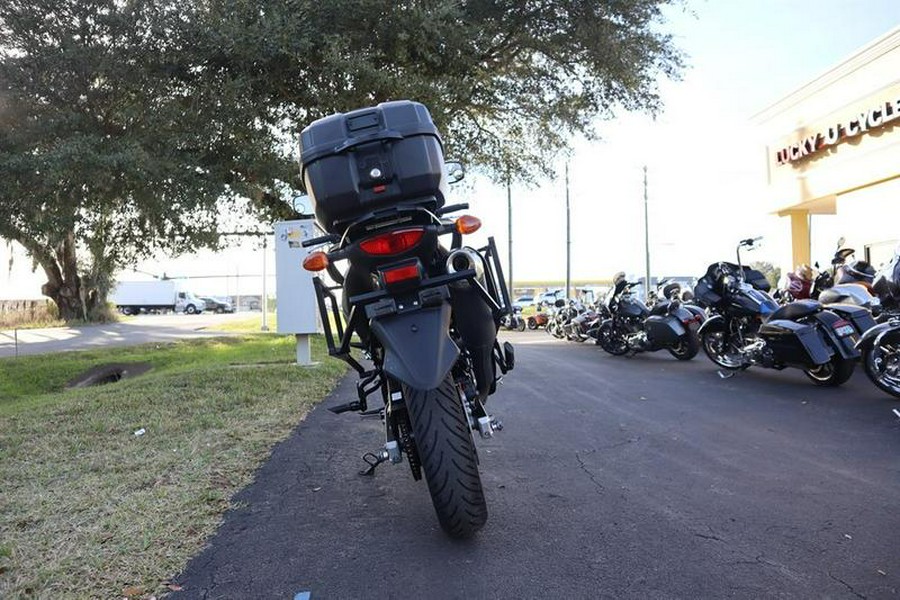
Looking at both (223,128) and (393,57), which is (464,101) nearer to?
(393,57)

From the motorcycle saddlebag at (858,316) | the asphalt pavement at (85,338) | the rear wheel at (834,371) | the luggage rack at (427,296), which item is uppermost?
the luggage rack at (427,296)

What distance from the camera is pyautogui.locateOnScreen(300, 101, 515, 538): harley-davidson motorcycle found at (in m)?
3.13

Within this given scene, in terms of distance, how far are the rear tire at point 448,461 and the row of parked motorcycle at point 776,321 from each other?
1245mm

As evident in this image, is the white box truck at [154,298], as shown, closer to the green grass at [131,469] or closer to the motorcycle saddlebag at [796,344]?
the green grass at [131,469]

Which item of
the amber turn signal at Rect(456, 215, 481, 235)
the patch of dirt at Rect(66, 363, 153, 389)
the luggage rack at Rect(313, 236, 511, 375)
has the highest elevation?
the amber turn signal at Rect(456, 215, 481, 235)

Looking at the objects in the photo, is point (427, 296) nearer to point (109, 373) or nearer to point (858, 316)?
point (858, 316)

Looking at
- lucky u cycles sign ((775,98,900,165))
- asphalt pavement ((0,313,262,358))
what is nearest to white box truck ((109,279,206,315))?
asphalt pavement ((0,313,262,358))

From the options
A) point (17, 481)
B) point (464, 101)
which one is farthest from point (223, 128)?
point (17, 481)

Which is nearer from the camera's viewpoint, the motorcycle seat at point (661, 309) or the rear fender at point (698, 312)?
the rear fender at point (698, 312)

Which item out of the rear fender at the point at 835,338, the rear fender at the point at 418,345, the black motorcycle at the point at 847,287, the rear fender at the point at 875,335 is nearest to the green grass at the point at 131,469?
the rear fender at the point at 418,345

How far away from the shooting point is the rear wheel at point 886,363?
627 cm

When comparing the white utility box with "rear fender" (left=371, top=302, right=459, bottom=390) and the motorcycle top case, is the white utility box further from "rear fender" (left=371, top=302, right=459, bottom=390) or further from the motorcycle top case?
"rear fender" (left=371, top=302, right=459, bottom=390)

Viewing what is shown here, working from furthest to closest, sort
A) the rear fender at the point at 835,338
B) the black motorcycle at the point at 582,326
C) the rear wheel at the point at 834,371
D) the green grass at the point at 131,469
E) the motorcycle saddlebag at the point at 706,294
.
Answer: the black motorcycle at the point at 582,326, the motorcycle saddlebag at the point at 706,294, the rear wheel at the point at 834,371, the rear fender at the point at 835,338, the green grass at the point at 131,469

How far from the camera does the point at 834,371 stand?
285 inches
